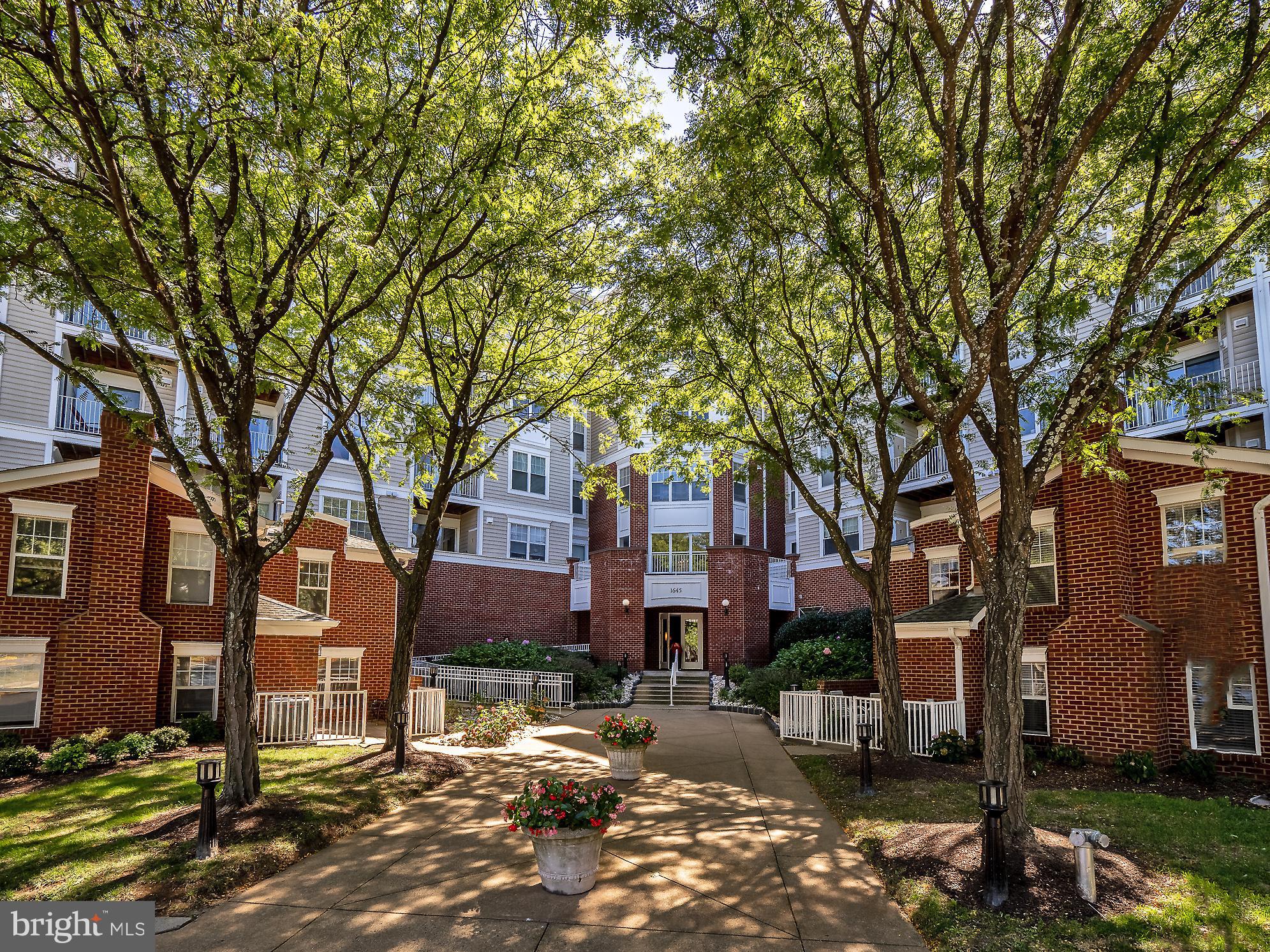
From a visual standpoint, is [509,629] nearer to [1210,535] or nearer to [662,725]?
[662,725]

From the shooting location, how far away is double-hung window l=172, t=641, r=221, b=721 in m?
15.0

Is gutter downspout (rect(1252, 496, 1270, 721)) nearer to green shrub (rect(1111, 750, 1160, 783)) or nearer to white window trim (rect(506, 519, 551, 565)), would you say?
green shrub (rect(1111, 750, 1160, 783))

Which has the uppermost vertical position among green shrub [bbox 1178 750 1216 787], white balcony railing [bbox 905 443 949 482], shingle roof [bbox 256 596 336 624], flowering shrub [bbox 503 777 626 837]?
white balcony railing [bbox 905 443 949 482]

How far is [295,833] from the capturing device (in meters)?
8.27

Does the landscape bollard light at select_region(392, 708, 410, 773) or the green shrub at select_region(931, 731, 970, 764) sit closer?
the landscape bollard light at select_region(392, 708, 410, 773)

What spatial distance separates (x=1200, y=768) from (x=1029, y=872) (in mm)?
6221

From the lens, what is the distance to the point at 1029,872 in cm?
687

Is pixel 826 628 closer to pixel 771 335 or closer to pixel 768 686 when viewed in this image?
pixel 768 686

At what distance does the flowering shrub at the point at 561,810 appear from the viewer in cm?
684

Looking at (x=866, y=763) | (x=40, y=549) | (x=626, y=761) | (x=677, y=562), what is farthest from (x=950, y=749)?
(x=40, y=549)

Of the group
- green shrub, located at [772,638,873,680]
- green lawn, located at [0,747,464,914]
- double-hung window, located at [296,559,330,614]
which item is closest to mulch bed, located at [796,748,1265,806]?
green shrub, located at [772,638,873,680]

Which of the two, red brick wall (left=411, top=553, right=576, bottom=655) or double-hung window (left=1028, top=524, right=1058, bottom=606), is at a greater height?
double-hung window (left=1028, top=524, right=1058, bottom=606)

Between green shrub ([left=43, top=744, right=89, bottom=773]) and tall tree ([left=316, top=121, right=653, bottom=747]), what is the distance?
4895 mm

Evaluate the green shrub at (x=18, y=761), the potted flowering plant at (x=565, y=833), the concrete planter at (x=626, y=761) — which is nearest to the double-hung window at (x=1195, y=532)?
the concrete planter at (x=626, y=761)
